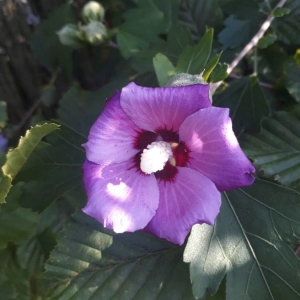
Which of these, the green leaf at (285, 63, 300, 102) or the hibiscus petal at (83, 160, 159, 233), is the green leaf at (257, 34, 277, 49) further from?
the hibiscus petal at (83, 160, 159, 233)

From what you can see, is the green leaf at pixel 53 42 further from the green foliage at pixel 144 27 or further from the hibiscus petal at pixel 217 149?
the hibiscus petal at pixel 217 149

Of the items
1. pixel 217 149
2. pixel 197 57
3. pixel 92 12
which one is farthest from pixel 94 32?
pixel 217 149

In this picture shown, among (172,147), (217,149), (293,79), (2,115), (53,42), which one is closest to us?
(217,149)

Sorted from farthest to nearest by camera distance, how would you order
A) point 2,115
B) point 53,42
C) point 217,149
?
point 53,42, point 2,115, point 217,149

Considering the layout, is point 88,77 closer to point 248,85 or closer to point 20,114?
point 20,114

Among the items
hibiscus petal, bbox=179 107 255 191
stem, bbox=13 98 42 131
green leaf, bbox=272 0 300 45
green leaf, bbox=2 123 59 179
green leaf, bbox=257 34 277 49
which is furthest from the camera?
stem, bbox=13 98 42 131

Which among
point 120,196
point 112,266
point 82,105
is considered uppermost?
point 120,196

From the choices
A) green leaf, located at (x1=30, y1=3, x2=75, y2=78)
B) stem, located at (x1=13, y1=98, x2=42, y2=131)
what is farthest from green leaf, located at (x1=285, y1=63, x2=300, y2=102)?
stem, located at (x1=13, y1=98, x2=42, y2=131)

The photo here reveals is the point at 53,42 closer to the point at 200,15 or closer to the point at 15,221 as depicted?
the point at 200,15
